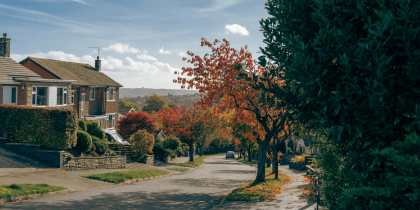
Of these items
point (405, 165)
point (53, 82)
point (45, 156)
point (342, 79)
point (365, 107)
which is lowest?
point (45, 156)

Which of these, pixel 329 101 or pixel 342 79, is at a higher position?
pixel 342 79

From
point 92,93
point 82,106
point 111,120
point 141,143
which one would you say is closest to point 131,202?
point 141,143

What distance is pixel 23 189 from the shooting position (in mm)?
11953

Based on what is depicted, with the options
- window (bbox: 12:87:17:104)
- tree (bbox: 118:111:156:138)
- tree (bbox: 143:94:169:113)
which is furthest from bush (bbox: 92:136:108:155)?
tree (bbox: 143:94:169:113)

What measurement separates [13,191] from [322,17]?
1200 centimetres

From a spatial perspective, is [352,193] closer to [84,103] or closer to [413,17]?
[413,17]

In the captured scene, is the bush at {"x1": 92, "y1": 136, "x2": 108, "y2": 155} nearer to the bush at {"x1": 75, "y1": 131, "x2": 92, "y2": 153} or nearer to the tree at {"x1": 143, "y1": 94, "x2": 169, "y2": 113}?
the bush at {"x1": 75, "y1": 131, "x2": 92, "y2": 153}

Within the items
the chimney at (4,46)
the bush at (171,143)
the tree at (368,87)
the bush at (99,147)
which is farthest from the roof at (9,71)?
the tree at (368,87)

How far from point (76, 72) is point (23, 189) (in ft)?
103

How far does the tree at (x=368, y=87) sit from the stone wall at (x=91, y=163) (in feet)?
55.7

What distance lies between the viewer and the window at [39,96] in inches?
1088

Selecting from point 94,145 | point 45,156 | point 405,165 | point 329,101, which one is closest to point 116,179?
point 45,156

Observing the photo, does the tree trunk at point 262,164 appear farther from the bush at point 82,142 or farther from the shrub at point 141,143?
the shrub at point 141,143

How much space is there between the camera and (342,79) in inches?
204
